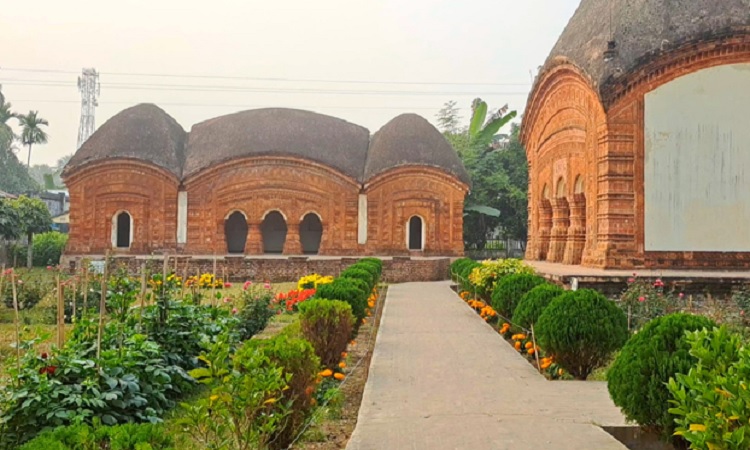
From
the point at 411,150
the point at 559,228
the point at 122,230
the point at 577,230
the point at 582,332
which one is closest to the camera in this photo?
the point at 582,332

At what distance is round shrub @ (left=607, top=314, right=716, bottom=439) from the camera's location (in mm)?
4164

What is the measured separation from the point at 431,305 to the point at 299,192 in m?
11.4

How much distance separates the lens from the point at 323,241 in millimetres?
23938

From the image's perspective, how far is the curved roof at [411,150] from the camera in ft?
77.9

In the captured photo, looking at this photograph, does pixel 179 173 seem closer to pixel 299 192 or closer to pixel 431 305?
pixel 299 192

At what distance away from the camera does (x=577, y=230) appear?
615 inches

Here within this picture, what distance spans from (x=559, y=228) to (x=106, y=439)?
15.5 metres

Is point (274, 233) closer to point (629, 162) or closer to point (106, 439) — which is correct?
point (629, 162)

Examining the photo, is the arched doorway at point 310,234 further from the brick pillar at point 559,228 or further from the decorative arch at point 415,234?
the brick pillar at point 559,228

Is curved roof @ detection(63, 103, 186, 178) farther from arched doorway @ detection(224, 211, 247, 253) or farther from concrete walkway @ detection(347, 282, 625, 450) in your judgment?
concrete walkway @ detection(347, 282, 625, 450)

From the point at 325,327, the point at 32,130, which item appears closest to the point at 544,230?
the point at 325,327

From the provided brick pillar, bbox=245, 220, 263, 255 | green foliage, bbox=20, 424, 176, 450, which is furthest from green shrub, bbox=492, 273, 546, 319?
brick pillar, bbox=245, 220, 263, 255

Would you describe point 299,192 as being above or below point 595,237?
above

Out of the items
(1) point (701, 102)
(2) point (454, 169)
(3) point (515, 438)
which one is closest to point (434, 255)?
(2) point (454, 169)
